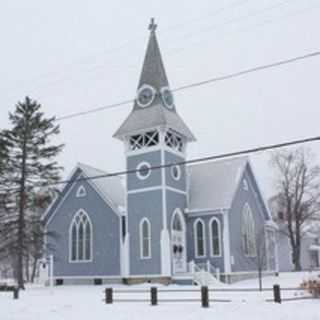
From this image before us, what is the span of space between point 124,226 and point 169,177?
172 inches

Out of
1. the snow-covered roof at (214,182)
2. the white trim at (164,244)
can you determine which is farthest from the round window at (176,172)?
the snow-covered roof at (214,182)

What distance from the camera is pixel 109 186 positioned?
35.3 m

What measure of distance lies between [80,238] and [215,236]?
9.39 meters

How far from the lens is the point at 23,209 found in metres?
30.5

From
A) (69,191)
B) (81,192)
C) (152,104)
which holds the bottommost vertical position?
(81,192)

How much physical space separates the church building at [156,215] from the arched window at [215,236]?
62 mm

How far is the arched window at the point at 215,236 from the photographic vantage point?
30.8 metres

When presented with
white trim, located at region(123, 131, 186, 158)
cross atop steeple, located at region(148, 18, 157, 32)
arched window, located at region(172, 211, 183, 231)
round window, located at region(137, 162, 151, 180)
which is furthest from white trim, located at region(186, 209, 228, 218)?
cross atop steeple, located at region(148, 18, 157, 32)

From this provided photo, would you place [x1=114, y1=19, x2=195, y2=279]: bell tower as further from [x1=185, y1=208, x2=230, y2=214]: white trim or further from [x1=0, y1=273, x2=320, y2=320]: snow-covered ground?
[x1=0, y1=273, x2=320, y2=320]: snow-covered ground

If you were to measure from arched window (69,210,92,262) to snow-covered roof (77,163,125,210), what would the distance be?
2.11 metres

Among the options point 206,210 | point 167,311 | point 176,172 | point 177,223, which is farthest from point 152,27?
point 167,311

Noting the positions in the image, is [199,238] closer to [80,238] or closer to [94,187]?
[94,187]

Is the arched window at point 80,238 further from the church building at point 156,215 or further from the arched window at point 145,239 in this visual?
the arched window at point 145,239

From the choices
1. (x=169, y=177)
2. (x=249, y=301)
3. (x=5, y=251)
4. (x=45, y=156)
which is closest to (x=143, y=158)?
(x=169, y=177)
